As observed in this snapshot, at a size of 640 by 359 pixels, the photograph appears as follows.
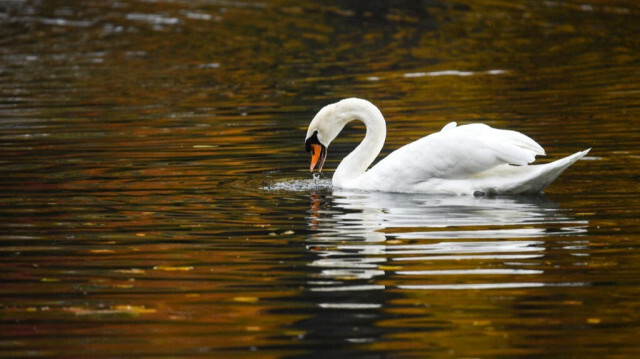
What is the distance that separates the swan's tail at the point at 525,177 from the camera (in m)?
11.2

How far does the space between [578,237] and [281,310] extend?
296 cm

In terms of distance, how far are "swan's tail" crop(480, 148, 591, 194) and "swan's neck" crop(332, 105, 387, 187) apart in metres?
1.67

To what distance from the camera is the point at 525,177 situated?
37.3ft

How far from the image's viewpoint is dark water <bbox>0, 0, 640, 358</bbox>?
7082 mm

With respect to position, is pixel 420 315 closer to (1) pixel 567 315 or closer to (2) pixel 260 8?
(1) pixel 567 315

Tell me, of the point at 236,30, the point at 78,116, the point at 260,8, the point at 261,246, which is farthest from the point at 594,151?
the point at 260,8

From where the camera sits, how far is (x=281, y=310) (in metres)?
7.50

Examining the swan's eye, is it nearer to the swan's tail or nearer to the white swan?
the white swan

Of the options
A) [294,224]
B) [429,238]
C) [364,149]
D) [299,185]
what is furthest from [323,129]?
[429,238]

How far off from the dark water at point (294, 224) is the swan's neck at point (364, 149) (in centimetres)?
22

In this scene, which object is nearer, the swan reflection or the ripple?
the swan reflection

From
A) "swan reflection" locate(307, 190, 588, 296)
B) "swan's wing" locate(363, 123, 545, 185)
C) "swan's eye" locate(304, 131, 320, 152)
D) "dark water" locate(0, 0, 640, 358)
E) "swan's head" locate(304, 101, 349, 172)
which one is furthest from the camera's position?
"swan's eye" locate(304, 131, 320, 152)

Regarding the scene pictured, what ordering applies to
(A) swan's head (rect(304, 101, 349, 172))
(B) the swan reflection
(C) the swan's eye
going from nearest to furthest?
(B) the swan reflection → (A) swan's head (rect(304, 101, 349, 172)) → (C) the swan's eye

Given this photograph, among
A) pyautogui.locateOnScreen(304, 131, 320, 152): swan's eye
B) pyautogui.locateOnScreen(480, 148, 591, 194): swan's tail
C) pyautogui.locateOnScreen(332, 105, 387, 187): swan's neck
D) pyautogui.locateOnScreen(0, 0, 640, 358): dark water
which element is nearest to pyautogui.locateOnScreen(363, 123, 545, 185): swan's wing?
pyautogui.locateOnScreen(480, 148, 591, 194): swan's tail
